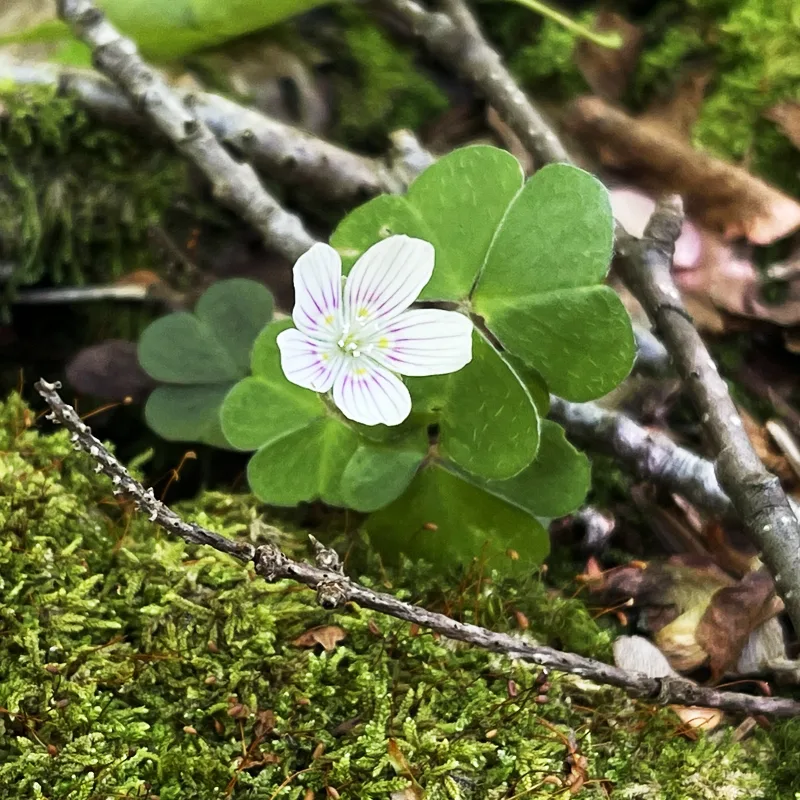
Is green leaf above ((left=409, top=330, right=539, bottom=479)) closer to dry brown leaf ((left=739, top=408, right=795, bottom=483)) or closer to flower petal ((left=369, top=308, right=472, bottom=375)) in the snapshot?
flower petal ((left=369, top=308, right=472, bottom=375))

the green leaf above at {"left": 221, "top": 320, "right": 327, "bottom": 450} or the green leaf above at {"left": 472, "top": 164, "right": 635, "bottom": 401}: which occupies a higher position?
the green leaf above at {"left": 472, "top": 164, "right": 635, "bottom": 401}

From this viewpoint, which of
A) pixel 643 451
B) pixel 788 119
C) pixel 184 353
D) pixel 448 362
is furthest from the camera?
pixel 788 119

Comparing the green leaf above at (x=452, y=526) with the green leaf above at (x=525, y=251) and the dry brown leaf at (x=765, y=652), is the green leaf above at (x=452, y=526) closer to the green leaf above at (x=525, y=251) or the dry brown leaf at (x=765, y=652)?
the green leaf above at (x=525, y=251)

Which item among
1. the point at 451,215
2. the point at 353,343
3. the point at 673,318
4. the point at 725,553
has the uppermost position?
the point at 451,215

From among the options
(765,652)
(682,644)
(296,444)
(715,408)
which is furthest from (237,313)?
(765,652)

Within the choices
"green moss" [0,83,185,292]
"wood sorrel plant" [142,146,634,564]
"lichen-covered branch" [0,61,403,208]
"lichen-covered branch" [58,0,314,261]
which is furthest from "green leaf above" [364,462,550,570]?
"green moss" [0,83,185,292]

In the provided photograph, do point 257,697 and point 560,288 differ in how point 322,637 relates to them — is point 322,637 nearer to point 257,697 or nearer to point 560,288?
point 257,697
